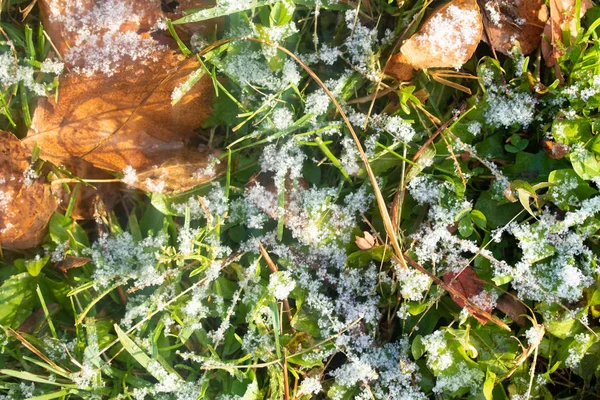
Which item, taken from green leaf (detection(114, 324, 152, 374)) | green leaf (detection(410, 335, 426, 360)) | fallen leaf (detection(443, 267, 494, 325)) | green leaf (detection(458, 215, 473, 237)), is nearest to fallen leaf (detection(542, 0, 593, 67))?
green leaf (detection(458, 215, 473, 237))

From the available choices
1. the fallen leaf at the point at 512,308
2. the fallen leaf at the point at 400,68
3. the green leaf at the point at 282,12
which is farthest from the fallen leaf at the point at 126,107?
the fallen leaf at the point at 512,308

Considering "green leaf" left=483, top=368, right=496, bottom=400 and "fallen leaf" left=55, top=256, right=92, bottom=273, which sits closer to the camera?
"green leaf" left=483, top=368, right=496, bottom=400

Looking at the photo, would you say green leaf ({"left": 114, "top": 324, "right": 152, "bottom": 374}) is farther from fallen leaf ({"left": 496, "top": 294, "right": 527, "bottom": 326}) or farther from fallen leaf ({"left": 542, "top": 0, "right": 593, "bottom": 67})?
fallen leaf ({"left": 542, "top": 0, "right": 593, "bottom": 67})

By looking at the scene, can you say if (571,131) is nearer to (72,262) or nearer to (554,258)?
(554,258)

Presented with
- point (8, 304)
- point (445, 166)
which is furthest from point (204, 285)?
point (445, 166)

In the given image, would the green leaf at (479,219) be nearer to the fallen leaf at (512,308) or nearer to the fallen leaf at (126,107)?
the fallen leaf at (512,308)

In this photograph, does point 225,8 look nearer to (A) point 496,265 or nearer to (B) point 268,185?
(B) point 268,185

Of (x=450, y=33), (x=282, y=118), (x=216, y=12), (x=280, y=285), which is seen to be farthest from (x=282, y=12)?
(x=280, y=285)
